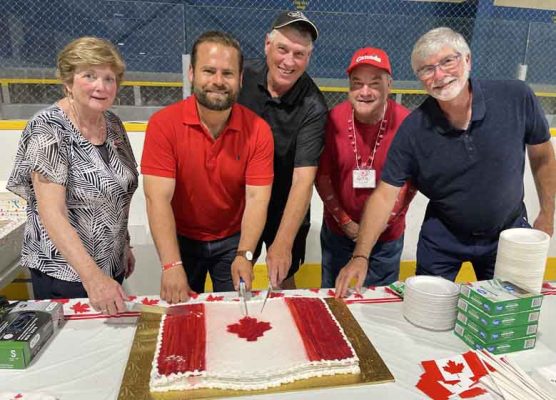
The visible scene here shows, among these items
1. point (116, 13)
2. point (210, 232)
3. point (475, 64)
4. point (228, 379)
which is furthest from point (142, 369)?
point (475, 64)

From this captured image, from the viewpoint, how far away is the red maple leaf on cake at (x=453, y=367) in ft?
3.57

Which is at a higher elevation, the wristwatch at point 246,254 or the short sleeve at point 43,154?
the short sleeve at point 43,154

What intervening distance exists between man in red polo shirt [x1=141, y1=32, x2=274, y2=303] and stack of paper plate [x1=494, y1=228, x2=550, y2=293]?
2.51 ft

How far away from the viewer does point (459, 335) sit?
1.25 metres

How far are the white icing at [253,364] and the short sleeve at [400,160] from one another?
70 cm

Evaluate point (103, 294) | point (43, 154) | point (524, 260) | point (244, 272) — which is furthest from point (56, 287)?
point (524, 260)

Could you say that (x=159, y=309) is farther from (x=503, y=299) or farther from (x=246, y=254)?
(x=503, y=299)

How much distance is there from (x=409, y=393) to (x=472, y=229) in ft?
2.94

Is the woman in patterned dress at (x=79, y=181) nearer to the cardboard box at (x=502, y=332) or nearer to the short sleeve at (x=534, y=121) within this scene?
the cardboard box at (x=502, y=332)

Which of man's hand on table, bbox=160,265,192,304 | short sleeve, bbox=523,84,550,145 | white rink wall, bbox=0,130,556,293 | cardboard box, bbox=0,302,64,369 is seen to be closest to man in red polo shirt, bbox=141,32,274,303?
man's hand on table, bbox=160,265,192,304

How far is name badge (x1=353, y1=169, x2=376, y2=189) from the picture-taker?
1.99 m

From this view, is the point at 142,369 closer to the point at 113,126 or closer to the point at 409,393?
the point at 409,393

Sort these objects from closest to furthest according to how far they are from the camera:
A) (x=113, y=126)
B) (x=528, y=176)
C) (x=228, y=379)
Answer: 1. (x=228, y=379)
2. (x=113, y=126)
3. (x=528, y=176)

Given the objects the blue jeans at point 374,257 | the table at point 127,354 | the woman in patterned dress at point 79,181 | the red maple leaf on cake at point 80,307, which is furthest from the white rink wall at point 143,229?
the table at point 127,354
